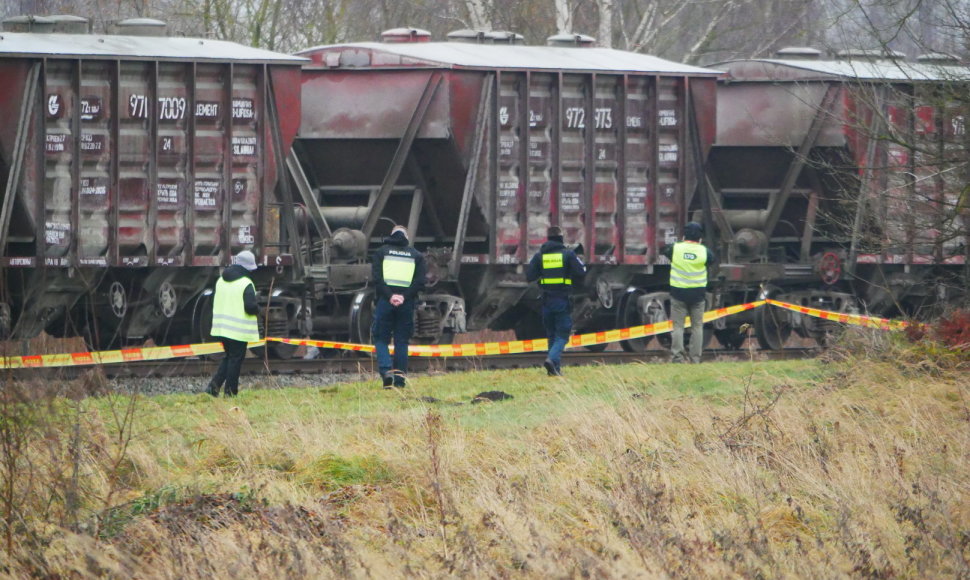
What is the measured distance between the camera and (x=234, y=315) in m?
13.5

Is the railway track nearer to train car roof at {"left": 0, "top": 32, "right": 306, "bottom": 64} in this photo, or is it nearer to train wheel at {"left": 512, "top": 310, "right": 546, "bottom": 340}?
train wheel at {"left": 512, "top": 310, "right": 546, "bottom": 340}

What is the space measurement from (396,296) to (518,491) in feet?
19.0

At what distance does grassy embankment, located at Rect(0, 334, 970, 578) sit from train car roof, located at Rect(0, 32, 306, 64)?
4.87 m

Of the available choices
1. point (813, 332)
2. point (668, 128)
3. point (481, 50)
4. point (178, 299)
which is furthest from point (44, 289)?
point (813, 332)

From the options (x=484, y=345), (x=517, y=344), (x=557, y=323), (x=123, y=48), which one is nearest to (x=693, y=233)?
(x=557, y=323)

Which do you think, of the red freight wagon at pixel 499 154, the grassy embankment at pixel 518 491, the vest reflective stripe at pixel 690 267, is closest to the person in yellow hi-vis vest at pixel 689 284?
the vest reflective stripe at pixel 690 267

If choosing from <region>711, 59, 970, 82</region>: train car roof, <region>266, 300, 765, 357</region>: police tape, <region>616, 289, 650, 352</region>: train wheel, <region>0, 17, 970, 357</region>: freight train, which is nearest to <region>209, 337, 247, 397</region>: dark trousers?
<region>0, 17, 970, 357</region>: freight train

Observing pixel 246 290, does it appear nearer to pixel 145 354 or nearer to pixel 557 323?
pixel 145 354

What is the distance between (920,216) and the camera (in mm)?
15094

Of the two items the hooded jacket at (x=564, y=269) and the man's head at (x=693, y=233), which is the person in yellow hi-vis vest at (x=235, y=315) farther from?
the man's head at (x=693, y=233)

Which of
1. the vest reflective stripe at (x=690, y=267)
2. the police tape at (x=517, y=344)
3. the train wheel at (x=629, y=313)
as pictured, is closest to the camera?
the vest reflective stripe at (x=690, y=267)

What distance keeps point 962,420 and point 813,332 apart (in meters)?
10.6

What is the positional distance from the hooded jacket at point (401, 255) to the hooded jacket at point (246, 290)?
48.1 inches

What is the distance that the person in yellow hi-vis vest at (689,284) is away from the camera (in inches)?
663
